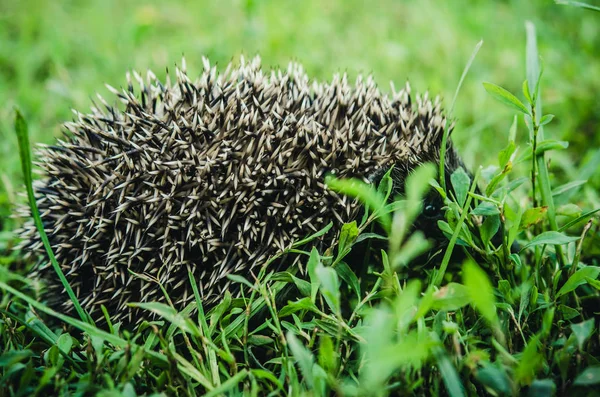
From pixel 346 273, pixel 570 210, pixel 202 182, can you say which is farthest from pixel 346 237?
pixel 570 210

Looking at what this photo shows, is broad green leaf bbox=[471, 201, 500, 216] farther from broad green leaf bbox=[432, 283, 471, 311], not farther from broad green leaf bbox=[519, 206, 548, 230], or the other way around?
broad green leaf bbox=[432, 283, 471, 311]

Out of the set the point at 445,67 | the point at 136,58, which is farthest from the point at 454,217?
the point at 136,58

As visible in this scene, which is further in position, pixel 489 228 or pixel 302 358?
pixel 489 228

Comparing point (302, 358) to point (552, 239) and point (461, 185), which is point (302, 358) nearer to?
point (461, 185)

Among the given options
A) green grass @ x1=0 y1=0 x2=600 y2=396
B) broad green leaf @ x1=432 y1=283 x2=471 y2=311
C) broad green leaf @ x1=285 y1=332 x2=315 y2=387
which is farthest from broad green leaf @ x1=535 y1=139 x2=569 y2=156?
broad green leaf @ x1=285 y1=332 x2=315 y2=387

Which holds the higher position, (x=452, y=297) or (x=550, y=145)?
(x=550, y=145)

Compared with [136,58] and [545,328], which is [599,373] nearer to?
[545,328]
